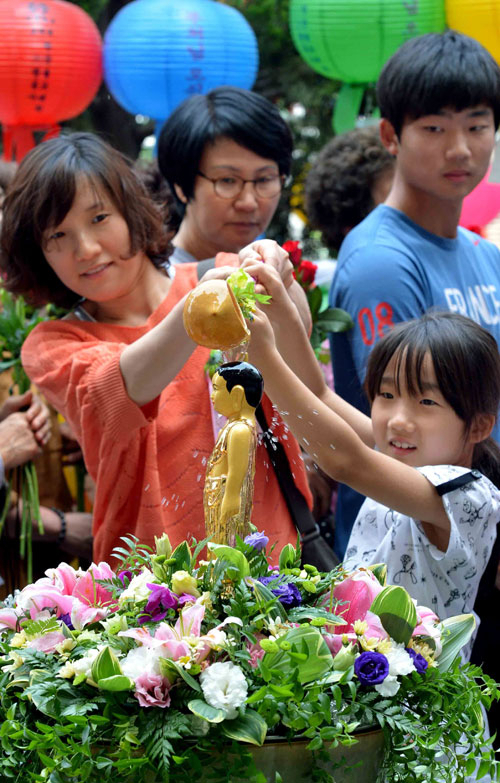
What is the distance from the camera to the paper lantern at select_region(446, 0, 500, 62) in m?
4.22

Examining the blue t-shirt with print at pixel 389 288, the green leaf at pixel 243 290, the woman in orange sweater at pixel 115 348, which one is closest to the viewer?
the green leaf at pixel 243 290

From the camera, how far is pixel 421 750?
47.9 inches

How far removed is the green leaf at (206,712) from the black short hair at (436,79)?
5.70 feet

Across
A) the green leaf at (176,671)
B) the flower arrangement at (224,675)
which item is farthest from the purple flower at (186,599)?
the green leaf at (176,671)

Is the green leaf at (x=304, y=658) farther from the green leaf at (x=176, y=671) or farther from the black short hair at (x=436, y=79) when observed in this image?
the black short hair at (x=436, y=79)

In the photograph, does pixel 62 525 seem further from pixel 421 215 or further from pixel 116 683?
pixel 116 683

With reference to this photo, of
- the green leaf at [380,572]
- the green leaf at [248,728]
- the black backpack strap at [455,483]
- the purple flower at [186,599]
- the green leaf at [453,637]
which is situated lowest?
the black backpack strap at [455,483]

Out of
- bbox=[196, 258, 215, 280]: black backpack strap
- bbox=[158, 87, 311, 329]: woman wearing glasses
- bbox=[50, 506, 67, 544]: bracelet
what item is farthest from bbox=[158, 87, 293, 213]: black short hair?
bbox=[50, 506, 67, 544]: bracelet

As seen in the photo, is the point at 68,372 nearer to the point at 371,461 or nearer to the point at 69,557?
the point at 371,461

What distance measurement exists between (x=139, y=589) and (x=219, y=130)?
1621 mm

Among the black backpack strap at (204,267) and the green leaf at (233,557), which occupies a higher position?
the black backpack strap at (204,267)

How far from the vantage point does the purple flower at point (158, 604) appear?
4.05 feet

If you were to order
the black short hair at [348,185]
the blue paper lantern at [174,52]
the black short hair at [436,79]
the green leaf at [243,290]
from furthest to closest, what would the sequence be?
1. the blue paper lantern at [174,52]
2. the black short hair at [348,185]
3. the black short hair at [436,79]
4. the green leaf at [243,290]

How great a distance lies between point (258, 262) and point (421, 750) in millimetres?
766
